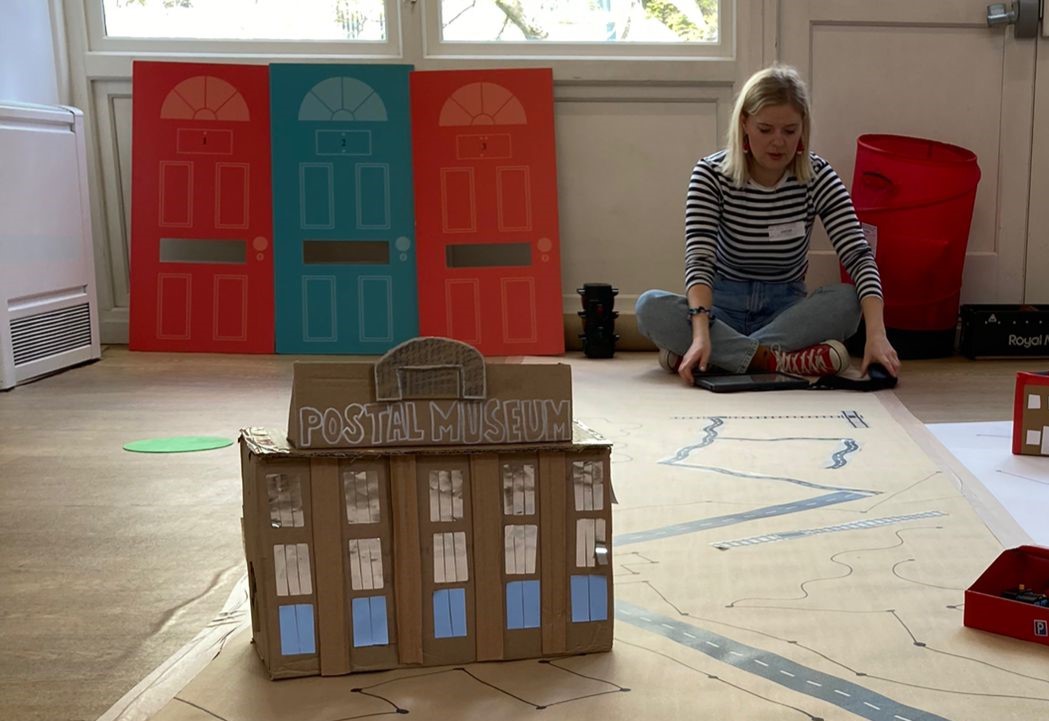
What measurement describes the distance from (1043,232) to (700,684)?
8.87ft

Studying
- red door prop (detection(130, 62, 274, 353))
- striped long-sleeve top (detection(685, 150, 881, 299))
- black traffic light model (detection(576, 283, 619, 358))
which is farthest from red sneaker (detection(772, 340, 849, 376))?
red door prop (detection(130, 62, 274, 353))

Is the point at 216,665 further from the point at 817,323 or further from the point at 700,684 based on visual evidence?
the point at 817,323

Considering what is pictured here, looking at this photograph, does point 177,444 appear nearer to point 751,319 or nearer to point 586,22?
point 751,319

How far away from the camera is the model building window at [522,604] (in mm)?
1082

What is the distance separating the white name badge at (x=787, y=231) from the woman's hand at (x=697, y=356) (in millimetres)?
315

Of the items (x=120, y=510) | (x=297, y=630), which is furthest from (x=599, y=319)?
(x=297, y=630)

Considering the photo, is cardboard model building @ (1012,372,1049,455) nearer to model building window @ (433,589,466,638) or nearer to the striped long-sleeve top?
the striped long-sleeve top

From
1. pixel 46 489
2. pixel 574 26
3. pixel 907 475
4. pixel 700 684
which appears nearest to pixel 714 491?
pixel 907 475

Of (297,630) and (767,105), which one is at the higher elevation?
(767,105)

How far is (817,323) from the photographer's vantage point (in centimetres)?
275

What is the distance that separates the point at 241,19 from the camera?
3.40 metres

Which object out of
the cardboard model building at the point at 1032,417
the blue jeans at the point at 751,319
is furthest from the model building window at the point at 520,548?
the blue jeans at the point at 751,319

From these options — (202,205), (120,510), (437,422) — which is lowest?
(120,510)

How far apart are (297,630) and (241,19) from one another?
2.75 metres
